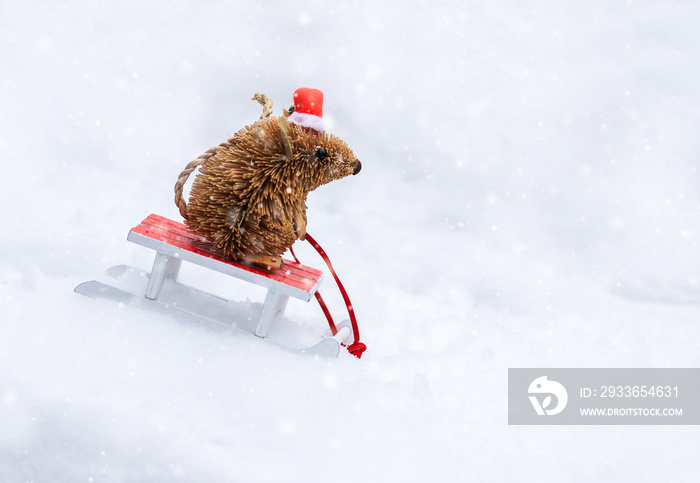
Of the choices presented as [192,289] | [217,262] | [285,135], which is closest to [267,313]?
[217,262]

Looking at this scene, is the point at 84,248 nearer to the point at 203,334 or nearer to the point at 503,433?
the point at 203,334

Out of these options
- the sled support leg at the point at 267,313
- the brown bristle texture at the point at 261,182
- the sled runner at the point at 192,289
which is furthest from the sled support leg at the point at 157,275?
the sled support leg at the point at 267,313

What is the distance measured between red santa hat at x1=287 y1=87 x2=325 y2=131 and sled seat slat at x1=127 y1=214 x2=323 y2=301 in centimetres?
41

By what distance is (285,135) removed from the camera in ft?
5.46

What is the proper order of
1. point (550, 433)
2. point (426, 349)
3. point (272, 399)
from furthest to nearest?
point (426, 349) < point (550, 433) < point (272, 399)

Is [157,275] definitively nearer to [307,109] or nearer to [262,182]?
[262,182]

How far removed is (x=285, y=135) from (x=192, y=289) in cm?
61

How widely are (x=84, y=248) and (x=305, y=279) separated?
0.74 m

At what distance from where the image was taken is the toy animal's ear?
5.45 feet

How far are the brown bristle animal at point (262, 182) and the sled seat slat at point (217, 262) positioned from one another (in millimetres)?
35

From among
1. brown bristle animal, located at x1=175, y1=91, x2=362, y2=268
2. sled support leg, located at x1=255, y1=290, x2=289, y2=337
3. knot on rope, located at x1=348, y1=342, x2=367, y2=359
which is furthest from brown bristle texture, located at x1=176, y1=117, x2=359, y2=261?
knot on rope, located at x1=348, y1=342, x2=367, y2=359

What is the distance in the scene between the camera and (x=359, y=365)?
5.92 ft

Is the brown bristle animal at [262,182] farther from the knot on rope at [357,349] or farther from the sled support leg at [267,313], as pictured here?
the knot on rope at [357,349]

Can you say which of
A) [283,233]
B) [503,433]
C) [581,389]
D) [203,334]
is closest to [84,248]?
[203,334]
